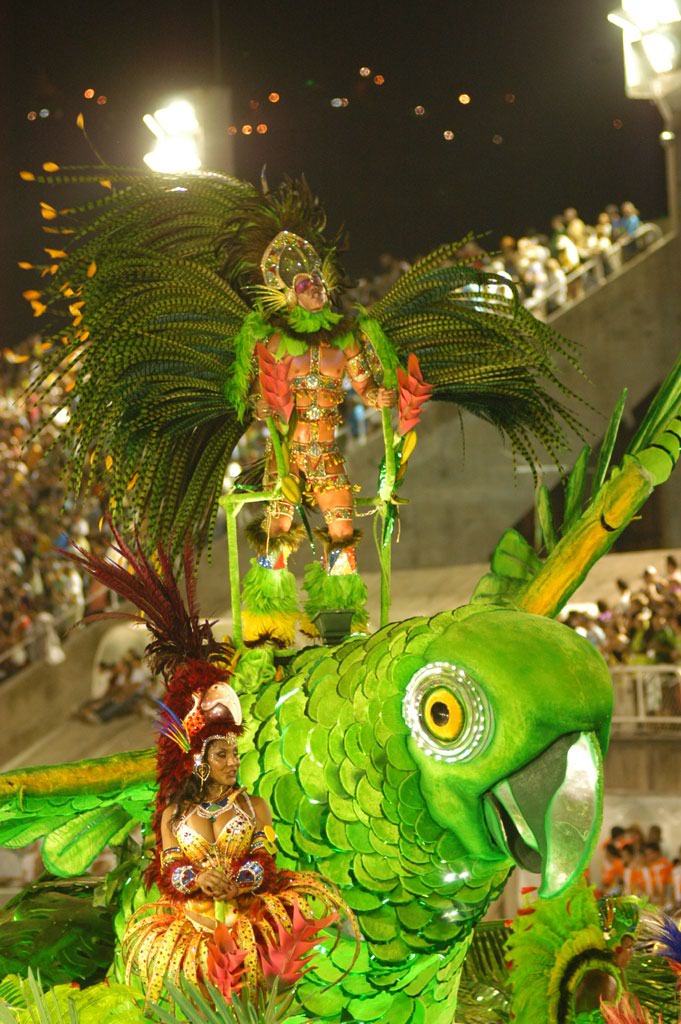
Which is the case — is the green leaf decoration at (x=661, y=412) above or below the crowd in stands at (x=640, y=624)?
above

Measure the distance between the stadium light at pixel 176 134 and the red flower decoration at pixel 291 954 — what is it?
4.94 m

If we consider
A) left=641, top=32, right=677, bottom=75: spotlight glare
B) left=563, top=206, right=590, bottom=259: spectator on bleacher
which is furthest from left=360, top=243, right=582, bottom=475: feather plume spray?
left=563, top=206, right=590, bottom=259: spectator on bleacher

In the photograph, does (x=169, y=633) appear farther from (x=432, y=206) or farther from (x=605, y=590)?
(x=432, y=206)

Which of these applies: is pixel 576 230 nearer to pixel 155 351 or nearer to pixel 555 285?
pixel 555 285

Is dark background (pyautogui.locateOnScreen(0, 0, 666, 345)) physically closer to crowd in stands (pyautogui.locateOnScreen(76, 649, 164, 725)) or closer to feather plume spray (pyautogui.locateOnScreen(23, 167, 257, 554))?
crowd in stands (pyautogui.locateOnScreen(76, 649, 164, 725))

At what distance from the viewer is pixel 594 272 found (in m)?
11.5

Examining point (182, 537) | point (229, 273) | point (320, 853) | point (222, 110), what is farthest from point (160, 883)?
point (222, 110)

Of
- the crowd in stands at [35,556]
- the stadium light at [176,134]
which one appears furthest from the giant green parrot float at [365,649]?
the crowd in stands at [35,556]

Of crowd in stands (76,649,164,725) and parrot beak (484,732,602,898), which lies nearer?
parrot beak (484,732,602,898)

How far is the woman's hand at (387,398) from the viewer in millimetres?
3170

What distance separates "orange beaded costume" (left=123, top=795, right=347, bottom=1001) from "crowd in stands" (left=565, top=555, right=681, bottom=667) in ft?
17.5

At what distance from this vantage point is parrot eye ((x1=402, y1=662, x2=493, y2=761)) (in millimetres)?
2176

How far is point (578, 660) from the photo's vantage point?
221 centimetres

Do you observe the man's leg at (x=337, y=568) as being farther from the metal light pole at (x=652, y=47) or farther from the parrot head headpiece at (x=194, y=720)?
the metal light pole at (x=652, y=47)
